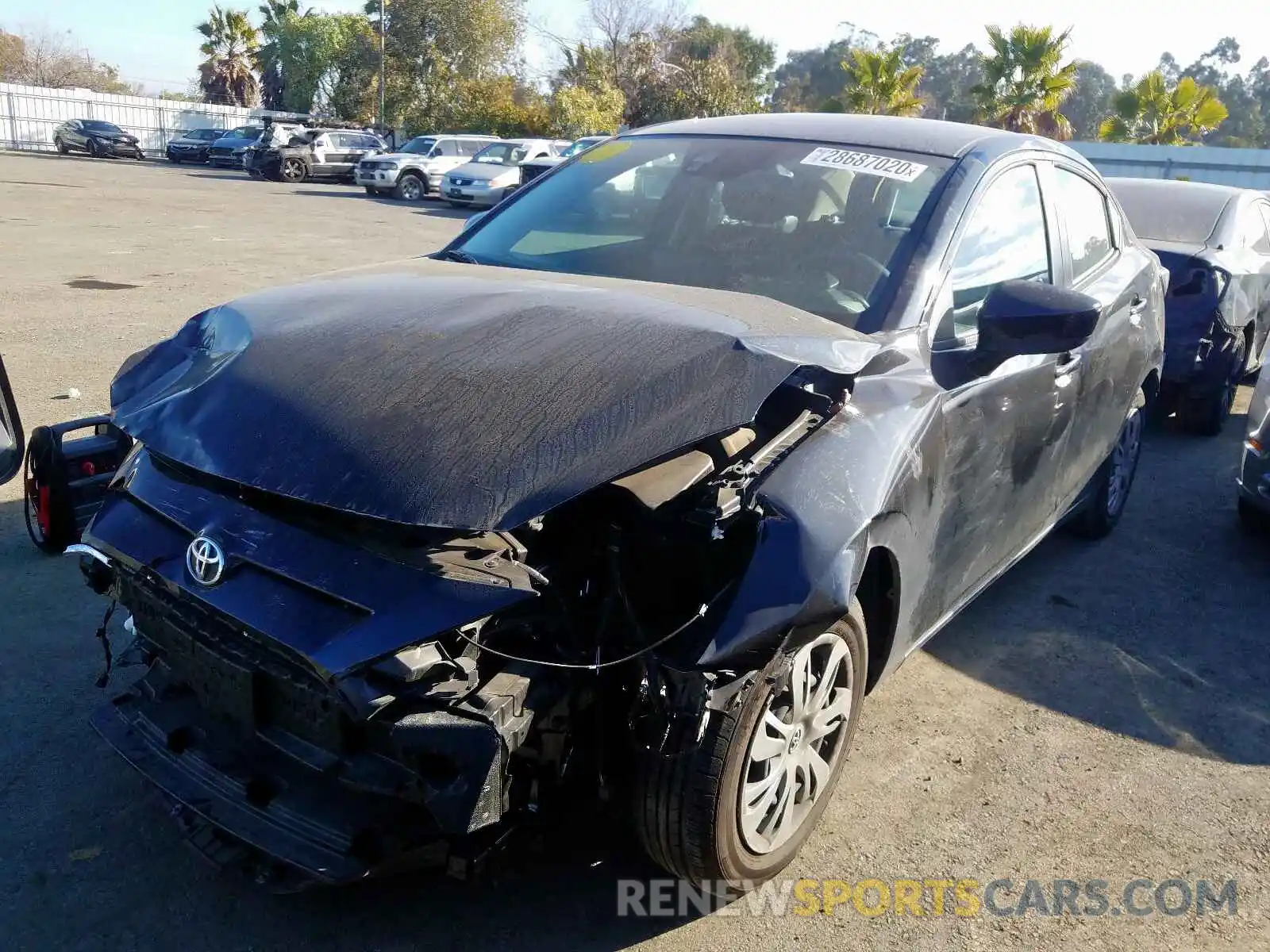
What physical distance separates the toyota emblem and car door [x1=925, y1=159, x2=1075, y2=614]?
1911mm

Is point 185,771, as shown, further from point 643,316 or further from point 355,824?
point 643,316

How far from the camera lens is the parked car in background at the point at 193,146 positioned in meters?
39.6

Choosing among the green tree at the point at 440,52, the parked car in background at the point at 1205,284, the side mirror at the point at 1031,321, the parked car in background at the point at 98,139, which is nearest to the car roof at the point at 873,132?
the side mirror at the point at 1031,321

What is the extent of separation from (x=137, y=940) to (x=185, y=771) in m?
0.39

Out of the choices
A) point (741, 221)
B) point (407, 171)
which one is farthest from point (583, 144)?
point (407, 171)

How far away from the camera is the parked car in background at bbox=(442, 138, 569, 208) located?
25172mm

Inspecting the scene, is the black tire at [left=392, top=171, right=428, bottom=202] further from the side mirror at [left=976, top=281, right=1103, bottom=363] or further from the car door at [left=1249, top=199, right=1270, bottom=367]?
the side mirror at [left=976, top=281, right=1103, bottom=363]

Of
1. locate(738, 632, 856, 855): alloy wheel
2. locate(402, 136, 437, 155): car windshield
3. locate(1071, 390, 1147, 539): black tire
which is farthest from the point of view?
locate(402, 136, 437, 155): car windshield

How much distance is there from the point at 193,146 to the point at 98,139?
3.96 meters

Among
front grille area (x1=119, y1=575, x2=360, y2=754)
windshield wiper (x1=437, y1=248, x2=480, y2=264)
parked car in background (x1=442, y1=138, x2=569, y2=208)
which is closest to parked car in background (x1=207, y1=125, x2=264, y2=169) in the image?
parked car in background (x1=442, y1=138, x2=569, y2=208)

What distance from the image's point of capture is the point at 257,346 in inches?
110

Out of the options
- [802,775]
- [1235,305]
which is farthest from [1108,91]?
[802,775]

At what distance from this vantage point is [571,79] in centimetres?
4491

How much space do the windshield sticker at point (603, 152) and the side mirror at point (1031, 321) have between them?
5.61 ft
